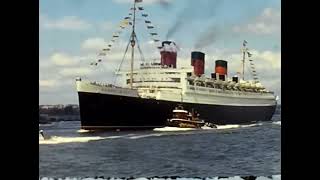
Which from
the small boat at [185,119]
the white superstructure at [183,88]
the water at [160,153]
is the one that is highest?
the white superstructure at [183,88]

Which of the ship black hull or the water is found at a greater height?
the ship black hull

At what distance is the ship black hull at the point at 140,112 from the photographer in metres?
3.29

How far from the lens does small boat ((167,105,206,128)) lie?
3566 millimetres

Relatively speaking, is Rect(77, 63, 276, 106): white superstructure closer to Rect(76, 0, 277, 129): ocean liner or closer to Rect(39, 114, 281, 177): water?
Rect(76, 0, 277, 129): ocean liner

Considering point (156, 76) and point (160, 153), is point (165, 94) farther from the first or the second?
point (160, 153)

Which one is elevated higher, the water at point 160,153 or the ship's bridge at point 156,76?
the ship's bridge at point 156,76

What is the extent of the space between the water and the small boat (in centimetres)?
12

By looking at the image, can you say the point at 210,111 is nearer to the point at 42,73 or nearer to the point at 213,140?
the point at 213,140

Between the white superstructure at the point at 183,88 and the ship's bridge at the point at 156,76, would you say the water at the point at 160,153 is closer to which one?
the white superstructure at the point at 183,88

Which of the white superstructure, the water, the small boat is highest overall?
the white superstructure

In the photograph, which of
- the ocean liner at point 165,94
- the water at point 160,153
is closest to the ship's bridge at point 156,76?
the ocean liner at point 165,94

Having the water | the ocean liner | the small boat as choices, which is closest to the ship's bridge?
the ocean liner

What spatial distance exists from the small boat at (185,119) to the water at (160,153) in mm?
123
